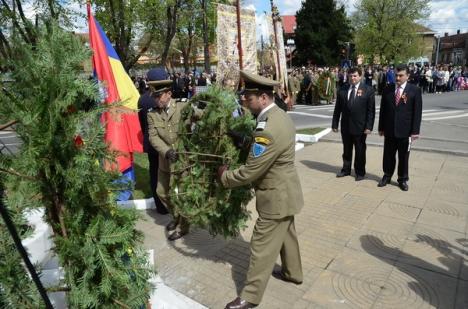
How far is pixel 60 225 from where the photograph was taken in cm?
185

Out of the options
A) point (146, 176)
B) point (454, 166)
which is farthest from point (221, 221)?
point (454, 166)

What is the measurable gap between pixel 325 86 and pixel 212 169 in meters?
17.6

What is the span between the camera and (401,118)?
6273 mm

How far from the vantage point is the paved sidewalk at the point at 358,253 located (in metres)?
3.56

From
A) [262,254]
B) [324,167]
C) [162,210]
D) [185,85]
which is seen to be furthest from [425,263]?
[185,85]

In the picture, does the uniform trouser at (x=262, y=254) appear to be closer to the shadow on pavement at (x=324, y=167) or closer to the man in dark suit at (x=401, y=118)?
the man in dark suit at (x=401, y=118)

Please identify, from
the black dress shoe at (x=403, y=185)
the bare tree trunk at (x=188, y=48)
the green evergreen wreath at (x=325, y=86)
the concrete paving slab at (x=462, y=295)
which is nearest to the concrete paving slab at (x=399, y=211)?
the black dress shoe at (x=403, y=185)

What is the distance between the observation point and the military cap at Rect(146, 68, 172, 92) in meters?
4.78

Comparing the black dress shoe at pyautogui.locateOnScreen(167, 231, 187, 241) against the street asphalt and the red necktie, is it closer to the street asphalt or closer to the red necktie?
the red necktie

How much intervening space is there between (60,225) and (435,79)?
30.3 m

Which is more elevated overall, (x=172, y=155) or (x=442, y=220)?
(x=172, y=155)

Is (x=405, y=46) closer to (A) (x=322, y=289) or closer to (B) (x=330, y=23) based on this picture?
(B) (x=330, y=23)

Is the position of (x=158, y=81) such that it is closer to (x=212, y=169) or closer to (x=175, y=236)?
(x=212, y=169)

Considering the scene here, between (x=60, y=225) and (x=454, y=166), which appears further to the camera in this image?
(x=454, y=166)
